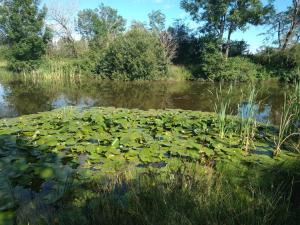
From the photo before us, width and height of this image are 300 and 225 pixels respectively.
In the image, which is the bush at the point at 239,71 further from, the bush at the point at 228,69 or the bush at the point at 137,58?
the bush at the point at 137,58

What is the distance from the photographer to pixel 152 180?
8.99ft

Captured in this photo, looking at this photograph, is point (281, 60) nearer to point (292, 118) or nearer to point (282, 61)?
point (282, 61)

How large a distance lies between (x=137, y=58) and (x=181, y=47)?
732cm

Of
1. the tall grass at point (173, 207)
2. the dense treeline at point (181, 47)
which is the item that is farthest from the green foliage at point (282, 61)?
the tall grass at point (173, 207)

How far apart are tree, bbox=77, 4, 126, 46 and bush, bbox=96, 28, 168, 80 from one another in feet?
46.7

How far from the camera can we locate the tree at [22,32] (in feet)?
71.0

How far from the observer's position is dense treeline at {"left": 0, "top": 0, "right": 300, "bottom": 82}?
18750mm

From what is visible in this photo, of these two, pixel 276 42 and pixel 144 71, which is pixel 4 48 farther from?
pixel 276 42

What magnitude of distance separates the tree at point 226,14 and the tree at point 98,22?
1369cm

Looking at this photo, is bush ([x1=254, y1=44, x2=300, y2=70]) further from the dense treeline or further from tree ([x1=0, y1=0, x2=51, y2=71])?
tree ([x1=0, y1=0, x2=51, y2=71])

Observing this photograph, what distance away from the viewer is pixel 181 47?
23938mm

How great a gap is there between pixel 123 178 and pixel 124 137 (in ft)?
4.50

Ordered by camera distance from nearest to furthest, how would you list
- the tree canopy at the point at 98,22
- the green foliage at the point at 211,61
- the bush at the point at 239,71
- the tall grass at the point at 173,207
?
1. the tall grass at the point at 173,207
2. the bush at the point at 239,71
3. the green foliage at the point at 211,61
4. the tree canopy at the point at 98,22

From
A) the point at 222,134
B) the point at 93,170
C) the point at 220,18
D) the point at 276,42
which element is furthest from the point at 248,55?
the point at 93,170
